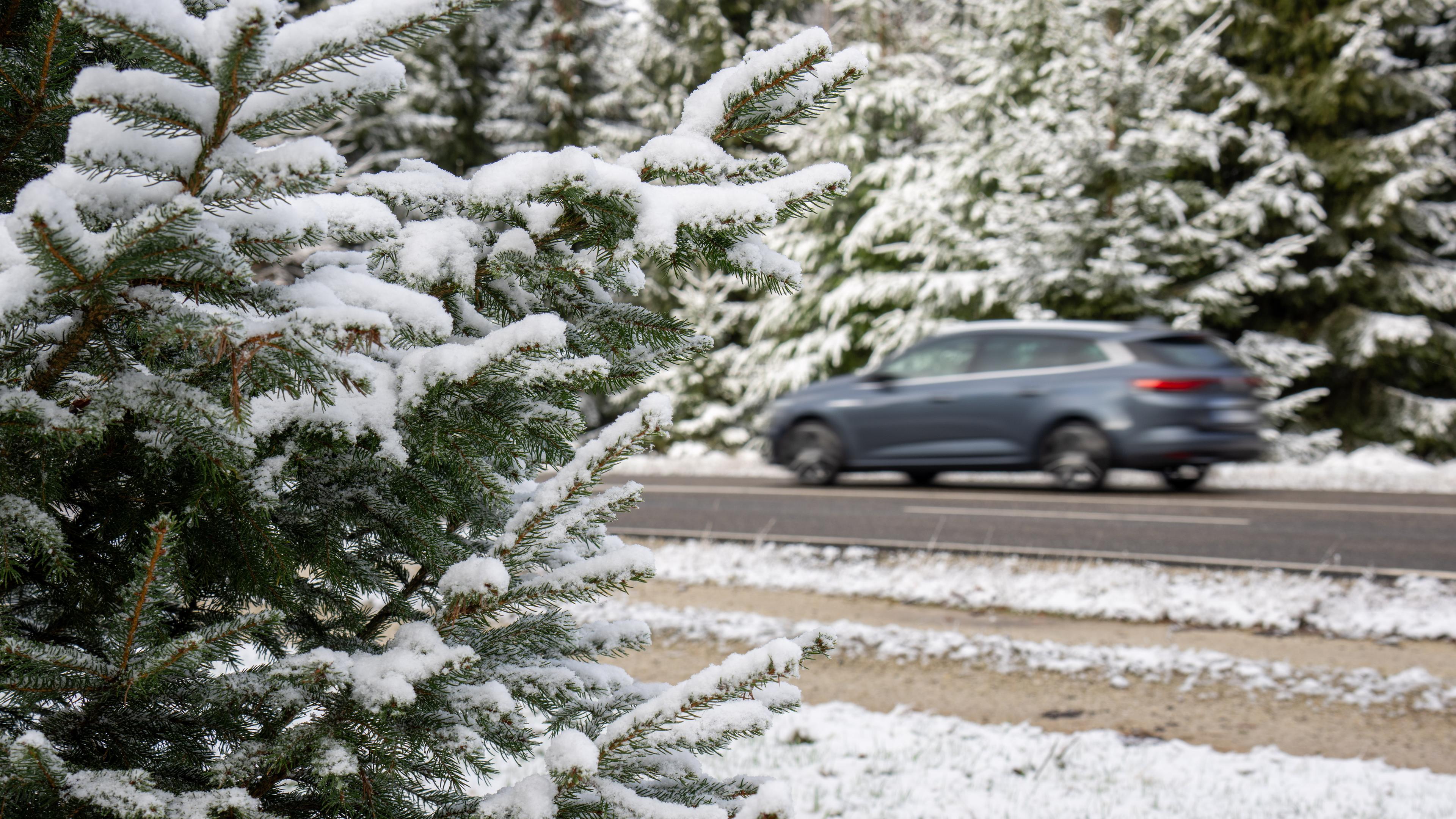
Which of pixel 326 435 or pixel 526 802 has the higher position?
pixel 326 435

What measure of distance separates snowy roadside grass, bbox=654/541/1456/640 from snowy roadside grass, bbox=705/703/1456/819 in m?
2.11

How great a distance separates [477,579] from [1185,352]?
398 inches

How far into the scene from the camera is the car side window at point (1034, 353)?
10.4m

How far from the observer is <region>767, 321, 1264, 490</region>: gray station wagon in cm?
988

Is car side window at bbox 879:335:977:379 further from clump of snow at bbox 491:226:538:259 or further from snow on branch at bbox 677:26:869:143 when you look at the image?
clump of snow at bbox 491:226:538:259

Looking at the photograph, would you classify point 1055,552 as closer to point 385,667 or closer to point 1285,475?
point 1285,475

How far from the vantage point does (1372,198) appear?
17.0 m

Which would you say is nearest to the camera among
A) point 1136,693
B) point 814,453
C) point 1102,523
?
point 1136,693

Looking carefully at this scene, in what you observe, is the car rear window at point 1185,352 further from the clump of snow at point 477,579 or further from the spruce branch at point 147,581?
the spruce branch at point 147,581

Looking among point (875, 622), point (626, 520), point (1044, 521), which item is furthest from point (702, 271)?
point (875, 622)

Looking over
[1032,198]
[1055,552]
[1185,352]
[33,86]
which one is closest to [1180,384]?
[1185,352]

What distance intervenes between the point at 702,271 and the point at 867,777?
733 inches

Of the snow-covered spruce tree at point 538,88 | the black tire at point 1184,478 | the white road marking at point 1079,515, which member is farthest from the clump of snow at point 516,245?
the snow-covered spruce tree at point 538,88

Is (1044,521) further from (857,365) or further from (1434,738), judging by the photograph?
(857,365)
